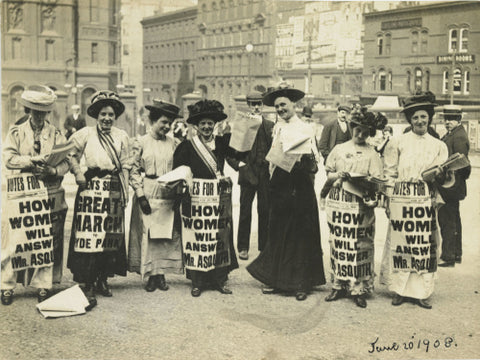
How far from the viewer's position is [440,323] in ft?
16.3

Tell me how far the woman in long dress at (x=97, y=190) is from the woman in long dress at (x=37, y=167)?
15 cm

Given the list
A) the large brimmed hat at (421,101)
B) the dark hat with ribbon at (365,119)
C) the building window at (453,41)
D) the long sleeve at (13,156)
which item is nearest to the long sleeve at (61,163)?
the long sleeve at (13,156)

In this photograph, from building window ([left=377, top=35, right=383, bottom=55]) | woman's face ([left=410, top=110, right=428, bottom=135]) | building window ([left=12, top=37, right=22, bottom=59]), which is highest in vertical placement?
building window ([left=377, top=35, right=383, bottom=55])

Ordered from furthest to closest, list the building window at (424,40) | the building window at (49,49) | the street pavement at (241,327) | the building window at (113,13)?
the building window at (424,40), the building window at (49,49), the building window at (113,13), the street pavement at (241,327)

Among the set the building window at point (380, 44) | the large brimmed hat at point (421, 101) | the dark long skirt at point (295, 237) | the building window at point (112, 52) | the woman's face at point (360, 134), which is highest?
the building window at point (380, 44)

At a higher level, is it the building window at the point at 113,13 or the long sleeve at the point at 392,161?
the building window at the point at 113,13

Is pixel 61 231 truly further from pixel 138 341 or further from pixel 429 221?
pixel 429 221

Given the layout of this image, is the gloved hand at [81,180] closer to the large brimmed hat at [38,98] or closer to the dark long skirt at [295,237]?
the large brimmed hat at [38,98]

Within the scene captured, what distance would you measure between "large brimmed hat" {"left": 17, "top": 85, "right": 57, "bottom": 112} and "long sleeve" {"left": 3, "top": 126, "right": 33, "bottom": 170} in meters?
0.28

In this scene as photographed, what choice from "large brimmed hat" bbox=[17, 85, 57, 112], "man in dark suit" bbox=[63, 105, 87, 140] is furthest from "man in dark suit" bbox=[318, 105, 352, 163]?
"man in dark suit" bbox=[63, 105, 87, 140]

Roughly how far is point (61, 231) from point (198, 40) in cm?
472

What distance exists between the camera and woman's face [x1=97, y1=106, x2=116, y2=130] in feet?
17.3

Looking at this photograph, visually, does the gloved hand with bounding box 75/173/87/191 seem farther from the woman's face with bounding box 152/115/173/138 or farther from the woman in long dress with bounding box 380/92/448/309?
the woman in long dress with bounding box 380/92/448/309

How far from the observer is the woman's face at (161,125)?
548 cm
